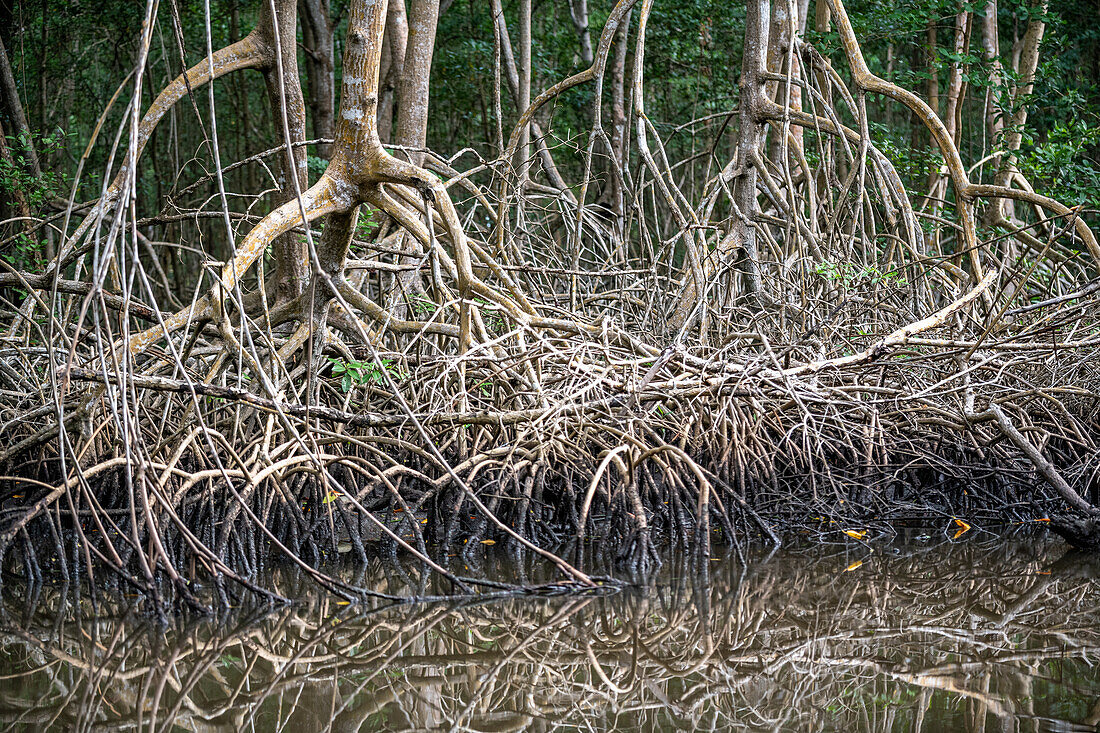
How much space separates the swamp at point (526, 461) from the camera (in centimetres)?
245

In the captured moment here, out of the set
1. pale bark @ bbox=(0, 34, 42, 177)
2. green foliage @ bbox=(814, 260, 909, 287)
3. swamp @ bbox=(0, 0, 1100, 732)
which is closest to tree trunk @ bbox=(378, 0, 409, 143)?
swamp @ bbox=(0, 0, 1100, 732)

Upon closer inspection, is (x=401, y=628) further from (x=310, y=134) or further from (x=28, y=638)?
(x=310, y=134)

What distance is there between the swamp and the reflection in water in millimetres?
13

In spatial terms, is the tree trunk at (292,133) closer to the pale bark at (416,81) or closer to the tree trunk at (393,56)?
the pale bark at (416,81)

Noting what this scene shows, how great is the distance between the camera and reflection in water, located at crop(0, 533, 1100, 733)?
225cm

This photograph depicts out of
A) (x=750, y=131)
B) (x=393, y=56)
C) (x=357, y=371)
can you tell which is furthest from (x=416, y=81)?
(x=357, y=371)

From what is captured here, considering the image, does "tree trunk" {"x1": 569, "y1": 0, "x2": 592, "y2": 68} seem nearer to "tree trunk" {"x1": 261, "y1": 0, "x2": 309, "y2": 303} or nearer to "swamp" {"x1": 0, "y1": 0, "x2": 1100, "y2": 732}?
"swamp" {"x1": 0, "y1": 0, "x2": 1100, "y2": 732}

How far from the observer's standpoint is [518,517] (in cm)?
383

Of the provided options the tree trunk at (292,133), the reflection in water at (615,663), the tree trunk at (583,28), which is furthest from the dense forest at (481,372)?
the tree trunk at (583,28)

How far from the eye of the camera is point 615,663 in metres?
2.61

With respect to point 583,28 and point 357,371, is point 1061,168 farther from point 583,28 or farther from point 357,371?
point 357,371

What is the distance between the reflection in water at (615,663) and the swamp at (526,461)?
1cm

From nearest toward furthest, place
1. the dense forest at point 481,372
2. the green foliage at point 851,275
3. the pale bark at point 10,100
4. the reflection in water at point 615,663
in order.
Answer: the reflection in water at point 615,663 → the dense forest at point 481,372 → the green foliage at point 851,275 → the pale bark at point 10,100

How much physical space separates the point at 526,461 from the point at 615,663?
51.7 inches
